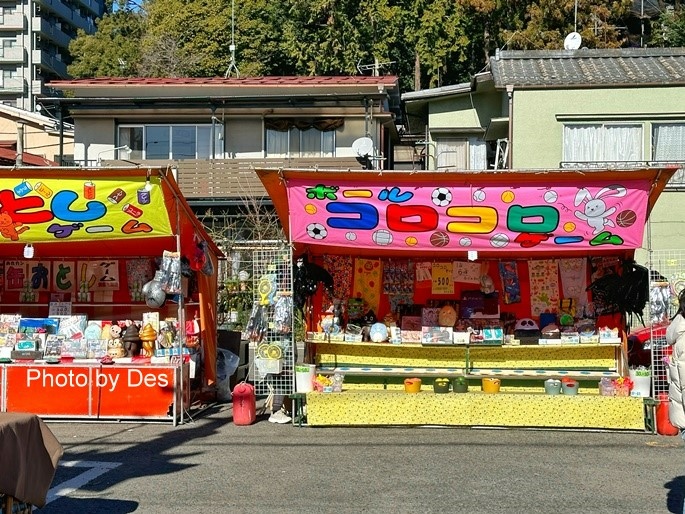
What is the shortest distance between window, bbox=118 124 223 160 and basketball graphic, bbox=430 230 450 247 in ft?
55.9

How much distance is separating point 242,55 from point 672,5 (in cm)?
1726

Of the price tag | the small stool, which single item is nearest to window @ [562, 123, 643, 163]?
the price tag

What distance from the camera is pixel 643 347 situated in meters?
12.2

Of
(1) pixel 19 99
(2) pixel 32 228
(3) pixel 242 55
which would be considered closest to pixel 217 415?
(2) pixel 32 228

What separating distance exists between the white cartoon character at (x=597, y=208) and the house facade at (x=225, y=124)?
14.4 meters

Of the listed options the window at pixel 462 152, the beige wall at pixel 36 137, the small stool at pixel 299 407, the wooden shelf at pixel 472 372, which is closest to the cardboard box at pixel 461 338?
the wooden shelf at pixel 472 372

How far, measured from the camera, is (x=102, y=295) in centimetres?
1344

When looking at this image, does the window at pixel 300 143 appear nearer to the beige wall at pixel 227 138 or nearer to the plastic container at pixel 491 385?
the beige wall at pixel 227 138

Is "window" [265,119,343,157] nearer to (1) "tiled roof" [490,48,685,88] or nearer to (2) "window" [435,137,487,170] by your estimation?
(2) "window" [435,137,487,170]

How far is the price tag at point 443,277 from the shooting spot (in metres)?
12.5

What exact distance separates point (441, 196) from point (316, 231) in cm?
165

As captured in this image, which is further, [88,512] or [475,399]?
[475,399]

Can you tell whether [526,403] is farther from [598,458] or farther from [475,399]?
[598,458]

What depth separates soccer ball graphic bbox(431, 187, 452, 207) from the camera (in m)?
10.8
